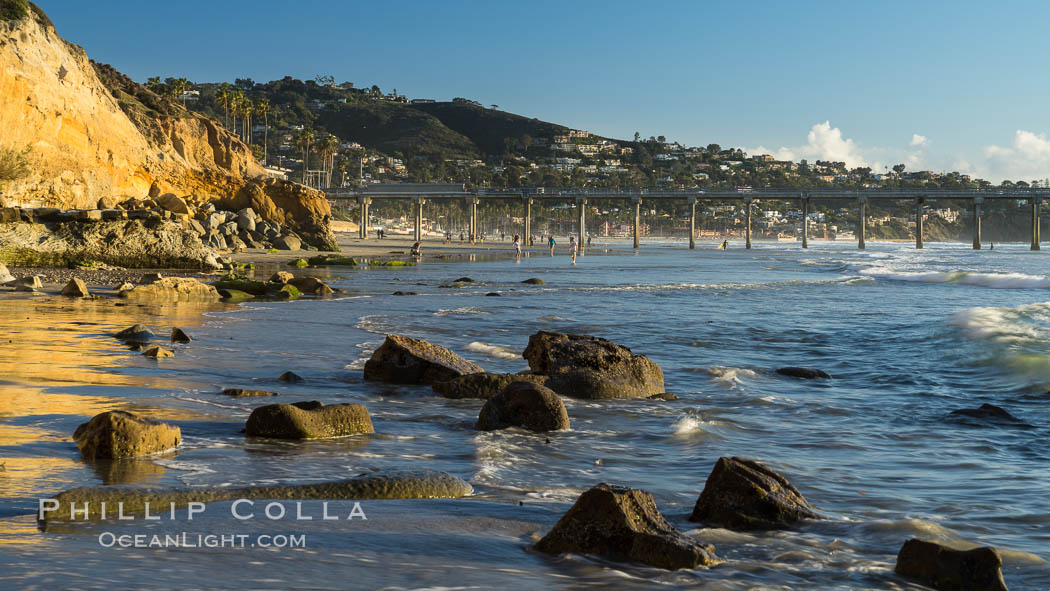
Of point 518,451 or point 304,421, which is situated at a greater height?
point 304,421

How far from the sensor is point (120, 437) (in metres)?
6.28

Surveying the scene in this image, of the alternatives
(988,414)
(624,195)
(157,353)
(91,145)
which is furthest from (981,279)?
(624,195)

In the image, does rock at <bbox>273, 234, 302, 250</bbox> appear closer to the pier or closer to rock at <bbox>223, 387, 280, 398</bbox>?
rock at <bbox>223, 387, 280, 398</bbox>

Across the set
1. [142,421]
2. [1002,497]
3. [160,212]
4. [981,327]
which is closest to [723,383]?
[1002,497]

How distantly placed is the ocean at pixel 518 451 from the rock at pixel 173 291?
2.93 meters

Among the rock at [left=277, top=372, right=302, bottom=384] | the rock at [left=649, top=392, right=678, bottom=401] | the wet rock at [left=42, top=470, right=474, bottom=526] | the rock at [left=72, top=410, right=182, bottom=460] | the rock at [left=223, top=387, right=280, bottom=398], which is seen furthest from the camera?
the rock at [left=277, top=372, right=302, bottom=384]

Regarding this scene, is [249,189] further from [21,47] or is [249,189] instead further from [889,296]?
[889,296]

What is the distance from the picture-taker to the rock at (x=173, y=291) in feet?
69.8

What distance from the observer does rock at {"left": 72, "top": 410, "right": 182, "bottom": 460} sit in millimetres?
6227

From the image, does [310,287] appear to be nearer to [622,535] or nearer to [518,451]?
[518,451]

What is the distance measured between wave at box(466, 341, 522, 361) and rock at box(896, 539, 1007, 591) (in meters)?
9.42

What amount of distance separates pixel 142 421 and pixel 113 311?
494 inches

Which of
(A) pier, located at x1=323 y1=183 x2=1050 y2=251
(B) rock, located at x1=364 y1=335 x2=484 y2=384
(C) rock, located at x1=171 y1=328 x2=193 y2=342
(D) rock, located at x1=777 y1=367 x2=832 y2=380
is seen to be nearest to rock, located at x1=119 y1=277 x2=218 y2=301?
(C) rock, located at x1=171 y1=328 x2=193 y2=342

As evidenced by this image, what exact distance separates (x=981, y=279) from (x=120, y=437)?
43.5m
